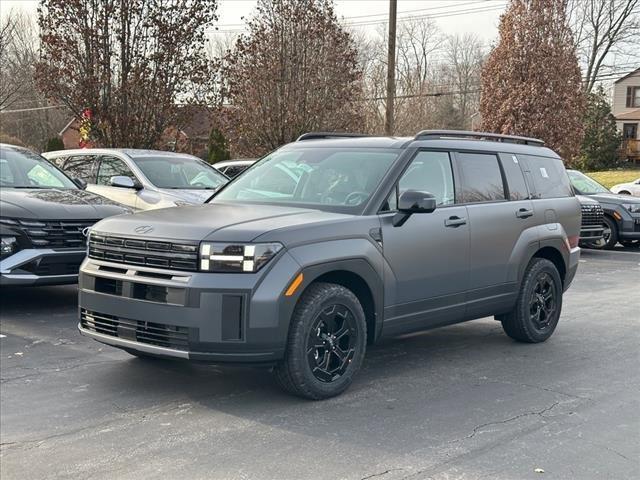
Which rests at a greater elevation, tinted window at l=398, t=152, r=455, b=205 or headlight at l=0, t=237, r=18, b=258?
tinted window at l=398, t=152, r=455, b=205

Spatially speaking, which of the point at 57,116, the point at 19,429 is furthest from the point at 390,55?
the point at 57,116

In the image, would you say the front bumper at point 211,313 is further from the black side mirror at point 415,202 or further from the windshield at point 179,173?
the windshield at point 179,173

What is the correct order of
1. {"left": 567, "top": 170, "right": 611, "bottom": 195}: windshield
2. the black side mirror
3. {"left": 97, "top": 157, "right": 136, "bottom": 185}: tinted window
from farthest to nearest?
{"left": 567, "top": 170, "right": 611, "bottom": 195}: windshield → {"left": 97, "top": 157, "right": 136, "bottom": 185}: tinted window → the black side mirror

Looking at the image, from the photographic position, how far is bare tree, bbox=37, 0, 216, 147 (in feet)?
51.7

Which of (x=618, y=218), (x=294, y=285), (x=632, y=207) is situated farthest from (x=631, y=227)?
(x=294, y=285)

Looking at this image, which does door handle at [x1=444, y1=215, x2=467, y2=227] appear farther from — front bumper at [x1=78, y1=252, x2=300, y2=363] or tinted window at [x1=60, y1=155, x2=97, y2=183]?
tinted window at [x1=60, y1=155, x2=97, y2=183]

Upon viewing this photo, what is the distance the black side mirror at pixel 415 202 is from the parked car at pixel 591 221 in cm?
1069

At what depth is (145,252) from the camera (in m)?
4.90

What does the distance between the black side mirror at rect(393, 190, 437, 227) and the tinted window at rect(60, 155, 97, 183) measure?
23.7ft

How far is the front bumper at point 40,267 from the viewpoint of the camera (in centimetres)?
Answer: 750

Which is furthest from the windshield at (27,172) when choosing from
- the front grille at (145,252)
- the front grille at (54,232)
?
the front grille at (145,252)

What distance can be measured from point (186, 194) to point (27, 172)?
2.21m

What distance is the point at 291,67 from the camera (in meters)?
20.4

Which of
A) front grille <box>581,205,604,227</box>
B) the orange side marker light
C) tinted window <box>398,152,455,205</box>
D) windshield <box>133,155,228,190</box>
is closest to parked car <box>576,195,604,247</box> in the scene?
front grille <box>581,205,604,227</box>
